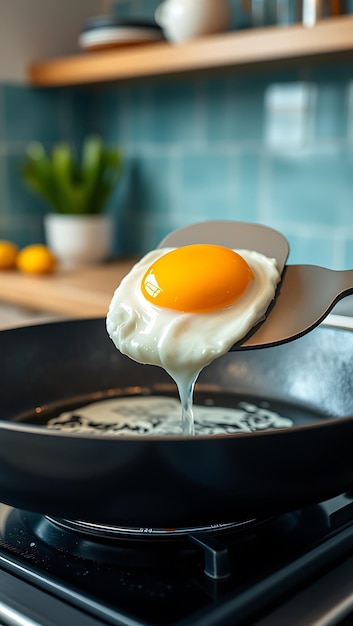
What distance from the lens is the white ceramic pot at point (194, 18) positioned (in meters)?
1.64

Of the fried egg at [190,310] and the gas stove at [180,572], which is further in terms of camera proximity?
the fried egg at [190,310]

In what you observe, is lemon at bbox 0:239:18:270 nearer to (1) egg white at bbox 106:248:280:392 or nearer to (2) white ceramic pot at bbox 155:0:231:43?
(2) white ceramic pot at bbox 155:0:231:43

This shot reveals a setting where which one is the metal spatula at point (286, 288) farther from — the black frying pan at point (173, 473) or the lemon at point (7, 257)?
the lemon at point (7, 257)

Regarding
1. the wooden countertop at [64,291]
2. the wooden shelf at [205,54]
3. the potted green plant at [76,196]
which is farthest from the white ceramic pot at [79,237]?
the wooden shelf at [205,54]

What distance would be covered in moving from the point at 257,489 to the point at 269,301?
1.09ft

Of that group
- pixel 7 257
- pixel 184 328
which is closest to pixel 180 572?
pixel 184 328

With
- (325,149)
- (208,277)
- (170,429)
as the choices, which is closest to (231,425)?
(170,429)

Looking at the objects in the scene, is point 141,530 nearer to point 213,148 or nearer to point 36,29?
point 213,148

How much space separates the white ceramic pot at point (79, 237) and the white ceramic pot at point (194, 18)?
0.57 metres

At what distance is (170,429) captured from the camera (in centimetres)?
87

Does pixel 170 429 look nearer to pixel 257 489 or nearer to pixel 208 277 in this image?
→ pixel 208 277

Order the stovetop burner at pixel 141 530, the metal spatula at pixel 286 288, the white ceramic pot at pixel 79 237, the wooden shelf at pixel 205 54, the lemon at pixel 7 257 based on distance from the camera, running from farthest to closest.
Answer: the white ceramic pot at pixel 79 237 → the lemon at pixel 7 257 → the wooden shelf at pixel 205 54 → the metal spatula at pixel 286 288 → the stovetop burner at pixel 141 530

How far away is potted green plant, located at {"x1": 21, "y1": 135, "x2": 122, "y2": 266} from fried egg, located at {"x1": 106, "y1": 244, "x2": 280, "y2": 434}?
3.92 feet

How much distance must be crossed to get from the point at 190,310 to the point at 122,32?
125 cm
